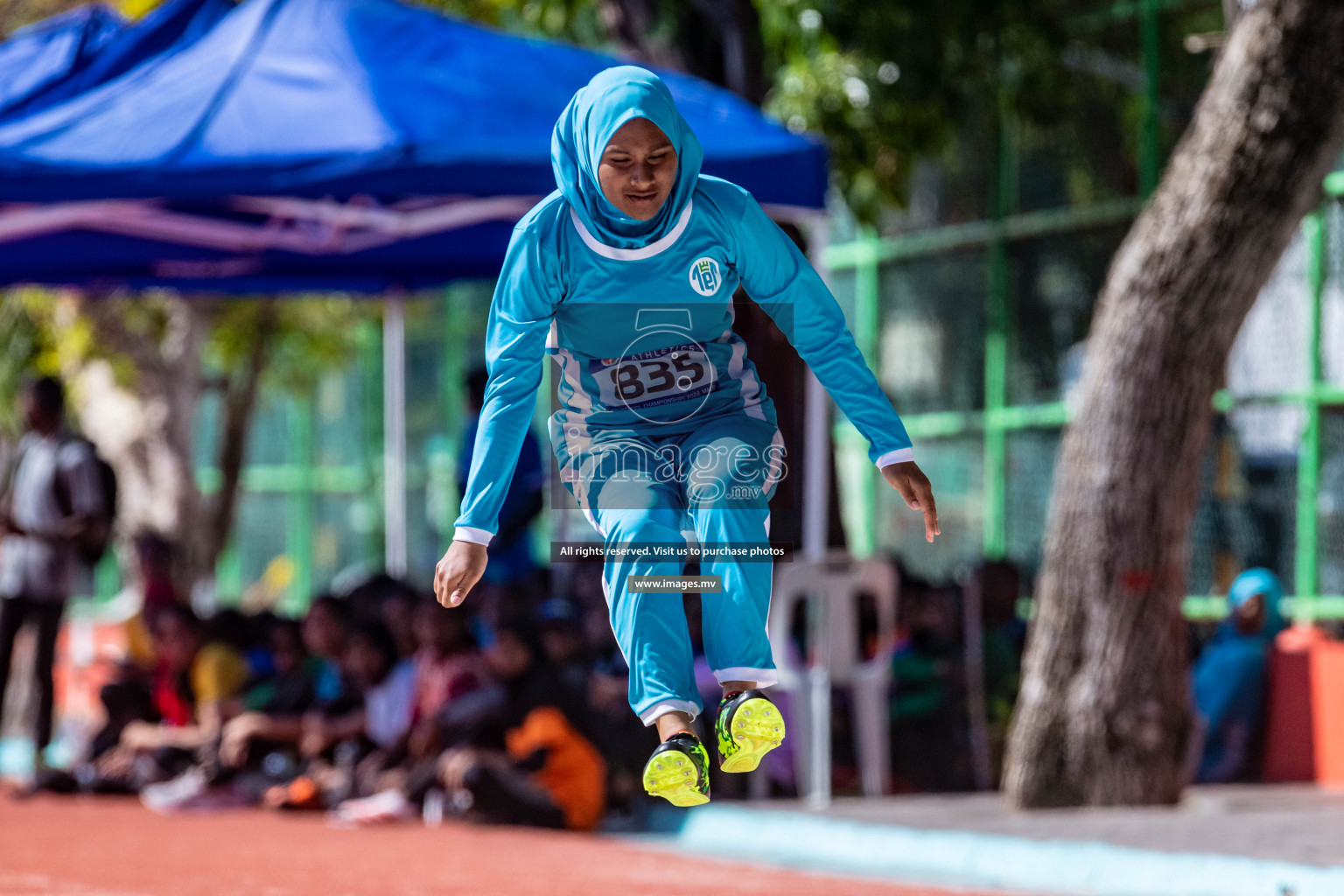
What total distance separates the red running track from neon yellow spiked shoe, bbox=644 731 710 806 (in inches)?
111

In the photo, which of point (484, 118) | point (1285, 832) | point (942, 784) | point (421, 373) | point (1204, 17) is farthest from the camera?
point (421, 373)

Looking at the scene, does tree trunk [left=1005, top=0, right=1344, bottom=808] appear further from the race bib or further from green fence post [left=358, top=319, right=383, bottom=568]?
green fence post [left=358, top=319, right=383, bottom=568]

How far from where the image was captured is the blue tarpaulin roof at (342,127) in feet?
26.9

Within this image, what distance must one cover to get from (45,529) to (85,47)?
8.32 feet

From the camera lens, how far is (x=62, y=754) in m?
12.6

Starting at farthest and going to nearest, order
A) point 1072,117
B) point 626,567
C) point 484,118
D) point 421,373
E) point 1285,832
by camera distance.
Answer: point 421,373 → point 1072,117 → point 484,118 → point 1285,832 → point 626,567

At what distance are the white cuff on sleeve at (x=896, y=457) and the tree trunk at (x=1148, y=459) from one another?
14.9 ft

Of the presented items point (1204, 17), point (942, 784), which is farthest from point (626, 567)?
point (1204, 17)

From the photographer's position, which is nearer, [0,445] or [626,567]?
[626,567]

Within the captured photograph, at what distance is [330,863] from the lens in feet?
25.0

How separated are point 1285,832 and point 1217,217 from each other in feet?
8.57

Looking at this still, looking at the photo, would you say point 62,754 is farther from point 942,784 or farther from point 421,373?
point 421,373

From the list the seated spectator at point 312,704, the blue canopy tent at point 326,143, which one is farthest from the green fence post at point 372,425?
the seated spectator at point 312,704

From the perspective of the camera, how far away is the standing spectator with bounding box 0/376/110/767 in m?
10.1
